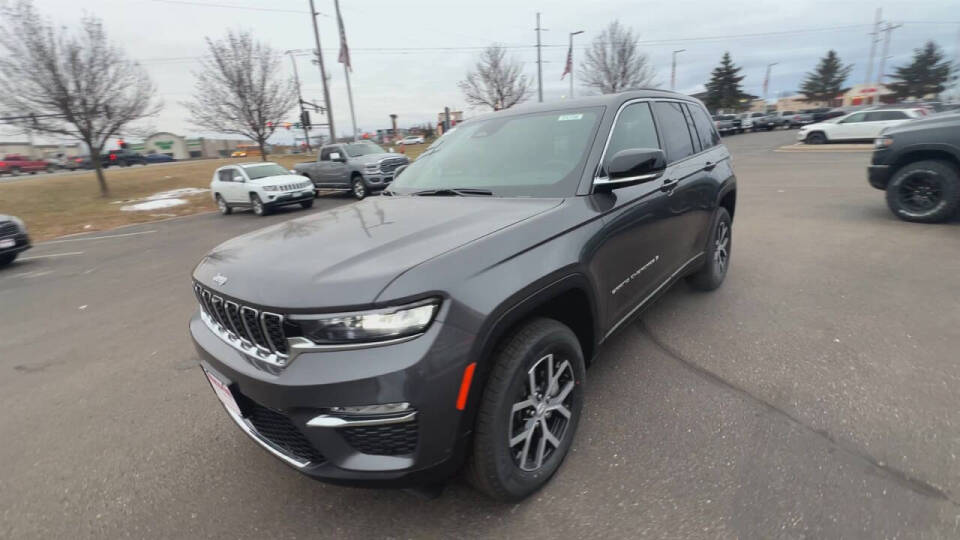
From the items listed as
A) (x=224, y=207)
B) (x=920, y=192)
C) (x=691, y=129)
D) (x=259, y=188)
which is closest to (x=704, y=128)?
(x=691, y=129)

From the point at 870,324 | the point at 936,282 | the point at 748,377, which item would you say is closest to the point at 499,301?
the point at 748,377

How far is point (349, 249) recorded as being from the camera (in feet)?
6.79

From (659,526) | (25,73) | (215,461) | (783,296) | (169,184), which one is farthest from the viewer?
(169,184)

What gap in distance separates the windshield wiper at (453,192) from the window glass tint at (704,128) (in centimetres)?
262

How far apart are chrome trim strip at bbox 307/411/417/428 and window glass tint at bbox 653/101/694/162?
2.84 metres

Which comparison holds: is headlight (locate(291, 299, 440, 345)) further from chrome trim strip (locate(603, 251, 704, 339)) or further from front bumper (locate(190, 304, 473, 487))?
chrome trim strip (locate(603, 251, 704, 339))

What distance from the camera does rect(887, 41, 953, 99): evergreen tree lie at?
66.5 meters

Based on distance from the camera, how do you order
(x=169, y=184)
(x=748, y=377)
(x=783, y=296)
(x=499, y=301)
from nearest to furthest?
(x=499, y=301) → (x=748, y=377) → (x=783, y=296) → (x=169, y=184)

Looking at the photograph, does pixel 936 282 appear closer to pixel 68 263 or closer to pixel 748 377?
pixel 748 377

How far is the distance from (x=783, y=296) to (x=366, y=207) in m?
3.93

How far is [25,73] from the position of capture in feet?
54.9

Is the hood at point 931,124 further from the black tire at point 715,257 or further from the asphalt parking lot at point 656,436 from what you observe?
the black tire at point 715,257

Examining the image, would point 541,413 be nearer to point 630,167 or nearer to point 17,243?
point 630,167

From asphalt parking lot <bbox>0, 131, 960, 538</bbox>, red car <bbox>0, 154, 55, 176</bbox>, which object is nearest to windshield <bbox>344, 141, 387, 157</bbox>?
asphalt parking lot <bbox>0, 131, 960, 538</bbox>
